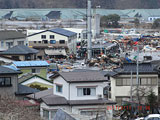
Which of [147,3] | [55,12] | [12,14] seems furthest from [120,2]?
[12,14]

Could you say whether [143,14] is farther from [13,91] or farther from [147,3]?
[13,91]

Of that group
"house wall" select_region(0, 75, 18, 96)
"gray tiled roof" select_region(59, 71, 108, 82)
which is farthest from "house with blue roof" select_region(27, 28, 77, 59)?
"gray tiled roof" select_region(59, 71, 108, 82)

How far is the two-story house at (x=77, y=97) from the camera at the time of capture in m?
6.95

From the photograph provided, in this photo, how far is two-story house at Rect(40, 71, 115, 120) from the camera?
22.8 ft

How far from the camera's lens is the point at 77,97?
7.17 meters

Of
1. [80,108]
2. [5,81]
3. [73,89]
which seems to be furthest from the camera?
[5,81]

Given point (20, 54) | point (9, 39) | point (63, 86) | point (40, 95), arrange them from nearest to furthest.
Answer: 1. point (63, 86)
2. point (40, 95)
3. point (20, 54)
4. point (9, 39)

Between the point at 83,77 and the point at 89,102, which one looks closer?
the point at 89,102

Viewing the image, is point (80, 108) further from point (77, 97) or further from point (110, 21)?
point (110, 21)

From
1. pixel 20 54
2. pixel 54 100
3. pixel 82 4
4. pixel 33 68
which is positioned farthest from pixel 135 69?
pixel 82 4

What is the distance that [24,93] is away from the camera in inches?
324

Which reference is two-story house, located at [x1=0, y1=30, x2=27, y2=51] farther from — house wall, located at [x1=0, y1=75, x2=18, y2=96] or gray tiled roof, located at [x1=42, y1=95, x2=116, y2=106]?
gray tiled roof, located at [x1=42, y1=95, x2=116, y2=106]

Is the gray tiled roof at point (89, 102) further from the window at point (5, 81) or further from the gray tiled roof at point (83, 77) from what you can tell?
the window at point (5, 81)

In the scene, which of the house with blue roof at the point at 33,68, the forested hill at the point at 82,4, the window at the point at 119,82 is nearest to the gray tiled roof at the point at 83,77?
the window at the point at 119,82
